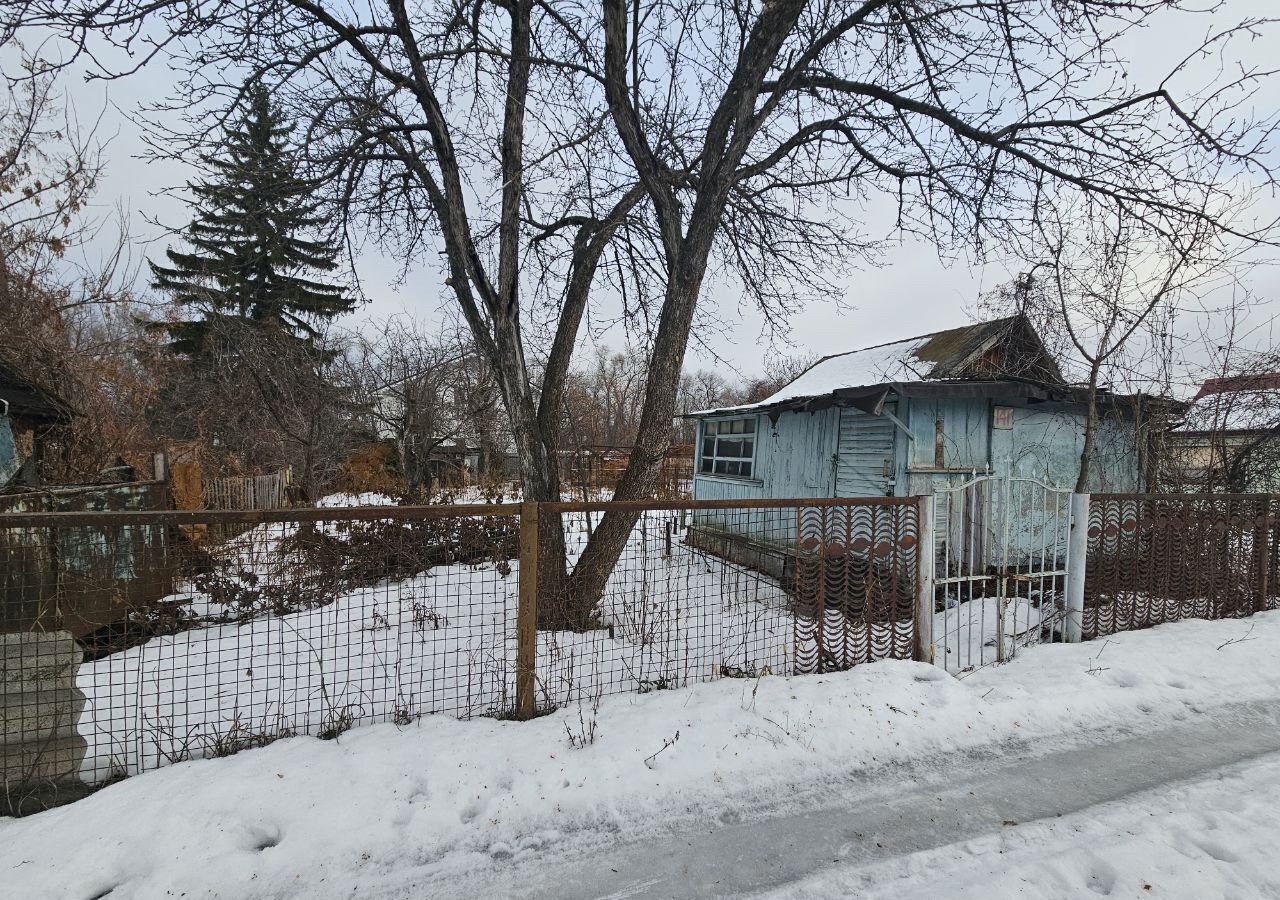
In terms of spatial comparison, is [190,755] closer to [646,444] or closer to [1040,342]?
[646,444]

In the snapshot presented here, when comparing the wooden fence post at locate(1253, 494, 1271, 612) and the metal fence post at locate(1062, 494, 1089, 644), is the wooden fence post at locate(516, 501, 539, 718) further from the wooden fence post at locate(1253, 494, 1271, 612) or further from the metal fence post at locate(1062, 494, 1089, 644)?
the wooden fence post at locate(1253, 494, 1271, 612)

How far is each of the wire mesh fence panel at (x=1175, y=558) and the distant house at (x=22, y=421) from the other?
9947 millimetres

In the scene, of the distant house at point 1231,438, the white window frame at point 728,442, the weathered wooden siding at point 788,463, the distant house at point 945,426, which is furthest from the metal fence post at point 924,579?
the distant house at point 1231,438

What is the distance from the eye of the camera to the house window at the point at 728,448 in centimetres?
1005

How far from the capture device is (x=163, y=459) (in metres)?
7.13

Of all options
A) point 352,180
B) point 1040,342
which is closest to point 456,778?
point 352,180

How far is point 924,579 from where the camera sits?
13.0 feet

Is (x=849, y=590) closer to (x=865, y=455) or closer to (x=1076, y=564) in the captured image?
(x=1076, y=564)

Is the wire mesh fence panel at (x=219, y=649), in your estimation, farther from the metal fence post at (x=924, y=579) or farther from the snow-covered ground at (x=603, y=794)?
the metal fence post at (x=924, y=579)

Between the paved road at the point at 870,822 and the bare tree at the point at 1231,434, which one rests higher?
the bare tree at the point at 1231,434

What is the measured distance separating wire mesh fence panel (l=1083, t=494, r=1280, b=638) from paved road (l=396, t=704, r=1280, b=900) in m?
1.62

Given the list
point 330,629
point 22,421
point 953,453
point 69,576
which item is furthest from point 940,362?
point 22,421

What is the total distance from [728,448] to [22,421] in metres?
9.80

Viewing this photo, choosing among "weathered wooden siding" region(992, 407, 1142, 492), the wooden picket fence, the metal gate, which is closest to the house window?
the metal gate
